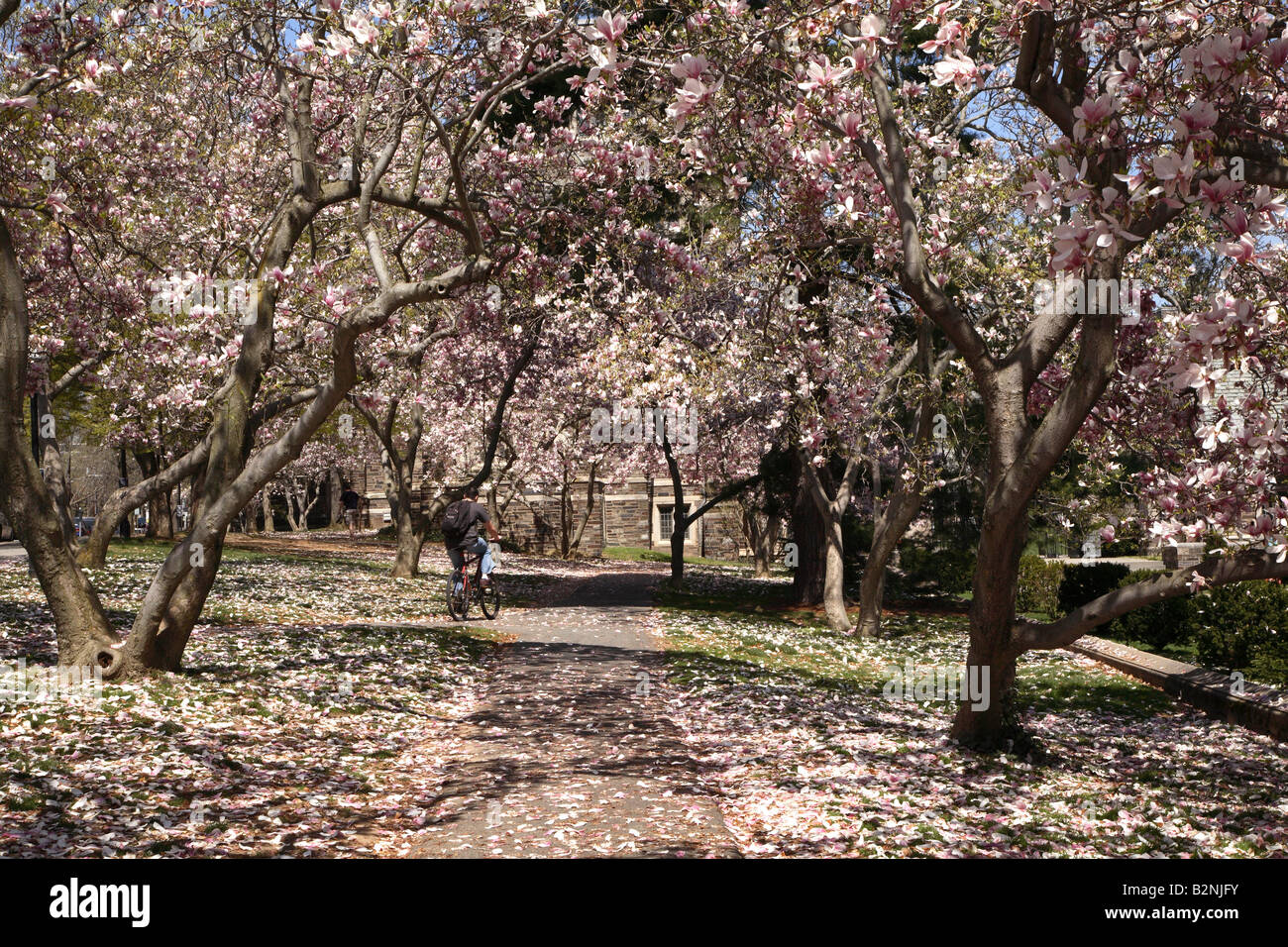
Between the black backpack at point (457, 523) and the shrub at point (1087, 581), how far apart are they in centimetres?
1121

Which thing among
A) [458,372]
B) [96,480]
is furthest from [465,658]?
[96,480]

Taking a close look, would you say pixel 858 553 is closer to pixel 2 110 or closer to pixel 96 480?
pixel 2 110

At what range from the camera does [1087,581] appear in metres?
20.2

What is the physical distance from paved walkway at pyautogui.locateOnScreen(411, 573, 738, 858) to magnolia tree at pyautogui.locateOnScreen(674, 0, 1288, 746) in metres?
2.62

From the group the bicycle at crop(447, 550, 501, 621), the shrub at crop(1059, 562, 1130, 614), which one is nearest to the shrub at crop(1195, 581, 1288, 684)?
the shrub at crop(1059, 562, 1130, 614)

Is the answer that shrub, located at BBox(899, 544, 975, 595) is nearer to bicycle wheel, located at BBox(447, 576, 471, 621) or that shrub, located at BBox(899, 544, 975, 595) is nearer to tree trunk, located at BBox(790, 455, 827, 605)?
tree trunk, located at BBox(790, 455, 827, 605)

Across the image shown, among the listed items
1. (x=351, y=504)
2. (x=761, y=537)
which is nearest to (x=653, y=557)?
(x=761, y=537)

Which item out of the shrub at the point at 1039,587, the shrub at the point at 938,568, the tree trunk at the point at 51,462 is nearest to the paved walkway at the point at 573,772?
the tree trunk at the point at 51,462

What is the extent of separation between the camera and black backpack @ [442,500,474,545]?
54.3ft

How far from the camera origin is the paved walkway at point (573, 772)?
6.03 m

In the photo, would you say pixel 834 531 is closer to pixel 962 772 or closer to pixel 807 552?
pixel 807 552

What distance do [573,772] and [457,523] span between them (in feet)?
30.4

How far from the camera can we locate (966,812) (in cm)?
666

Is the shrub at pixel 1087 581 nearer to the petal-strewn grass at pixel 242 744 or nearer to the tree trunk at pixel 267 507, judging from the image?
the petal-strewn grass at pixel 242 744
